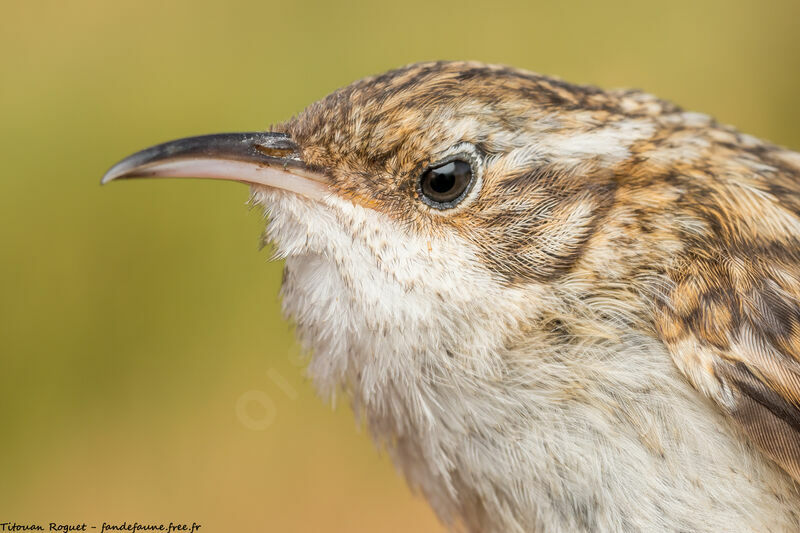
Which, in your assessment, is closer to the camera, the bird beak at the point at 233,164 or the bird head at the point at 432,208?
→ the bird head at the point at 432,208

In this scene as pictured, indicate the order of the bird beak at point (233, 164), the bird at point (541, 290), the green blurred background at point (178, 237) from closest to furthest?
the bird at point (541, 290) → the bird beak at point (233, 164) → the green blurred background at point (178, 237)

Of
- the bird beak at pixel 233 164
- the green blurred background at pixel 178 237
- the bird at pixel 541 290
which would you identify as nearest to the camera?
the bird at pixel 541 290

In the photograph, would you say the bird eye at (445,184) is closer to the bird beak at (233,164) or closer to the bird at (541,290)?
the bird at (541,290)

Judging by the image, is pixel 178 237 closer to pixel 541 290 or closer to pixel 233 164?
pixel 233 164

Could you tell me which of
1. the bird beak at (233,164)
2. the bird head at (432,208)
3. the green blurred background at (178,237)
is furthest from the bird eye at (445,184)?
the green blurred background at (178,237)

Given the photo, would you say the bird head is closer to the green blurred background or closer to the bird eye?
the bird eye

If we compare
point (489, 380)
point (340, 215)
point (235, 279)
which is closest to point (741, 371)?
point (489, 380)

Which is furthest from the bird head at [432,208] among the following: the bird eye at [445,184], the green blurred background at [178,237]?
the green blurred background at [178,237]

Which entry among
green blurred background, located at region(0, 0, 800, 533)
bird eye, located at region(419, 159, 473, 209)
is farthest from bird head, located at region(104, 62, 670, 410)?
green blurred background, located at region(0, 0, 800, 533)

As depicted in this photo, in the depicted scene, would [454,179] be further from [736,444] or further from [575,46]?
[575,46]

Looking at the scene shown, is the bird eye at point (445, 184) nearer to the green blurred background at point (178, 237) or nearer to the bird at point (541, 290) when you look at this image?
the bird at point (541, 290)
